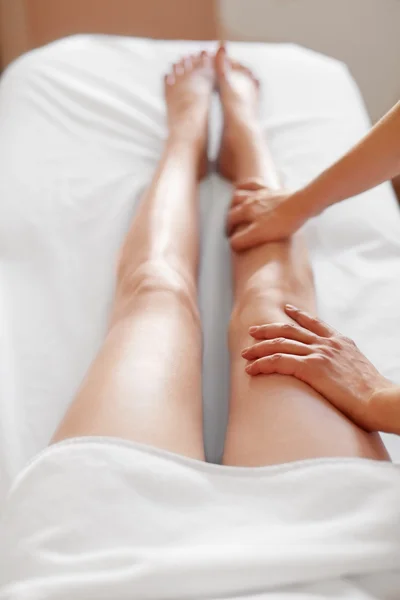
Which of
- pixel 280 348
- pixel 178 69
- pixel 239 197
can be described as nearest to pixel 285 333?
pixel 280 348

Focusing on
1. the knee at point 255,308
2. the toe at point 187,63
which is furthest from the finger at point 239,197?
the toe at point 187,63

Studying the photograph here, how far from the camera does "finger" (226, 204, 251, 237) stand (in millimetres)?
1137

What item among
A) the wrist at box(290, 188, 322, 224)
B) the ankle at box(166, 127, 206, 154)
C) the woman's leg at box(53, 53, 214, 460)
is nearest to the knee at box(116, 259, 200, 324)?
the woman's leg at box(53, 53, 214, 460)

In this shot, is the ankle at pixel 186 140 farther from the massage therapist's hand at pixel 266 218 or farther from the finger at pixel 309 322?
the finger at pixel 309 322

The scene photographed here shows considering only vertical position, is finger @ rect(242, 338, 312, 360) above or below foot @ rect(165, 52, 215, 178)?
below

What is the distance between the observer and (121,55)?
62.6 inches

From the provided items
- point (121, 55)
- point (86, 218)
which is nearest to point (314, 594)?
point (86, 218)

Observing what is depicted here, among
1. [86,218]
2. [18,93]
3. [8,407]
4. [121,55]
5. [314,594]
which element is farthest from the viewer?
[121,55]

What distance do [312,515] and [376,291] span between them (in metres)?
0.53

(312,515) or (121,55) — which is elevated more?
(121,55)

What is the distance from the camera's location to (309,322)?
2.96 feet

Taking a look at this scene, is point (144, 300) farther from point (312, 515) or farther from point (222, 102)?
point (222, 102)

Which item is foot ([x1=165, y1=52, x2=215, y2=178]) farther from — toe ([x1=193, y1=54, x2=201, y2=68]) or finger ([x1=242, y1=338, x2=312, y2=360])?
finger ([x1=242, y1=338, x2=312, y2=360])

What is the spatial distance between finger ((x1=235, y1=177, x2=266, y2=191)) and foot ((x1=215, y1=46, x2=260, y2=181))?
0.09 meters
